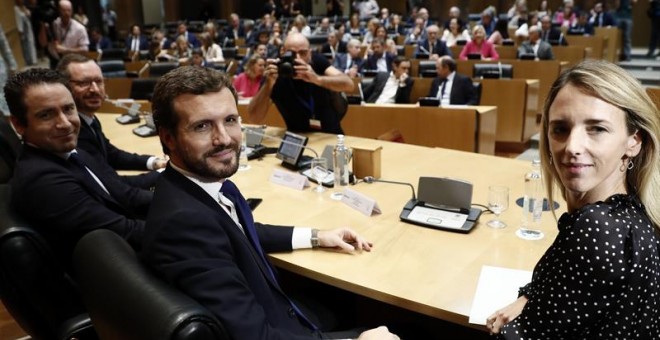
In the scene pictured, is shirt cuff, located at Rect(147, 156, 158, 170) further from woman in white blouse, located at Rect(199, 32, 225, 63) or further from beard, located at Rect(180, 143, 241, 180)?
woman in white blouse, located at Rect(199, 32, 225, 63)

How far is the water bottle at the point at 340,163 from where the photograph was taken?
2.29 metres

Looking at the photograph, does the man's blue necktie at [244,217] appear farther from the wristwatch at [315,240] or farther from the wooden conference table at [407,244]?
the wristwatch at [315,240]

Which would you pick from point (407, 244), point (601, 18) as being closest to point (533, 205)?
Answer: point (407, 244)

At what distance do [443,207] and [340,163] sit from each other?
55 cm

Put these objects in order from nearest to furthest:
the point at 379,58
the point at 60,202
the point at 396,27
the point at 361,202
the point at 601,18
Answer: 1. the point at 60,202
2. the point at 361,202
3. the point at 379,58
4. the point at 601,18
5. the point at 396,27

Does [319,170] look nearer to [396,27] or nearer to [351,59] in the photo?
[351,59]

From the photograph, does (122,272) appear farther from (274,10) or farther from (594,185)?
(274,10)

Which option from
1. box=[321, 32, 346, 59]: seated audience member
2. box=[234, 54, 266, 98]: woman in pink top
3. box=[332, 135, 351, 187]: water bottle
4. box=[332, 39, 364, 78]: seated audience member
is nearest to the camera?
box=[332, 135, 351, 187]: water bottle

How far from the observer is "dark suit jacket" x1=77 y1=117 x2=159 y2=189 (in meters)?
2.39

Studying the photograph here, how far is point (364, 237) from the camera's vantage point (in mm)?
1804

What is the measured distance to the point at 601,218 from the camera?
1.00 m

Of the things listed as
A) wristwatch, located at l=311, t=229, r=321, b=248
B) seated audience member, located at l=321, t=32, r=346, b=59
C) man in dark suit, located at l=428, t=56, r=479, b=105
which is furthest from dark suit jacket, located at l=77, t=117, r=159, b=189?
seated audience member, located at l=321, t=32, r=346, b=59

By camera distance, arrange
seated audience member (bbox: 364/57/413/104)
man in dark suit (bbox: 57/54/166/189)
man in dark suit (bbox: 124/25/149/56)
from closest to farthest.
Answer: man in dark suit (bbox: 57/54/166/189) < seated audience member (bbox: 364/57/413/104) < man in dark suit (bbox: 124/25/149/56)

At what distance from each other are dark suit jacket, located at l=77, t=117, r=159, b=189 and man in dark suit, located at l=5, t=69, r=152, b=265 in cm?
26
